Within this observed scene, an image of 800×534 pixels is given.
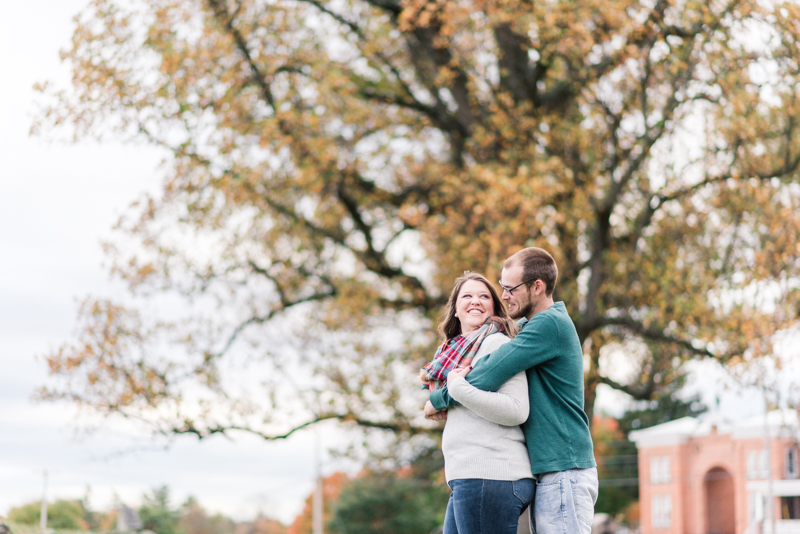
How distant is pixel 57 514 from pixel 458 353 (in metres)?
8.16

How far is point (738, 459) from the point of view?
27.8m

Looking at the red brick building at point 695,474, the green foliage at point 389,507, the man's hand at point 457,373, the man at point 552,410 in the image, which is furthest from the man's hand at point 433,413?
the green foliage at point 389,507

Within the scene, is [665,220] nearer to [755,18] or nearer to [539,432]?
[755,18]

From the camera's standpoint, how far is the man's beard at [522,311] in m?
3.90

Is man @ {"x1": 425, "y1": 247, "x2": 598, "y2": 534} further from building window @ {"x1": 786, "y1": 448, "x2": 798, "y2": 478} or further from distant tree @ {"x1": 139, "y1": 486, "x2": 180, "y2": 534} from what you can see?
building window @ {"x1": 786, "y1": 448, "x2": 798, "y2": 478}

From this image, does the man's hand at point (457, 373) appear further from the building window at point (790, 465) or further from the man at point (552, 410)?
the building window at point (790, 465)

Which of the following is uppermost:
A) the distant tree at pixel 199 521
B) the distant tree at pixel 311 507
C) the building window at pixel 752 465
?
the building window at pixel 752 465

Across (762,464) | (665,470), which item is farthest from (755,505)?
(665,470)

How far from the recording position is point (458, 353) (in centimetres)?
369

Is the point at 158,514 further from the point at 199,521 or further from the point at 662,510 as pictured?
the point at 662,510

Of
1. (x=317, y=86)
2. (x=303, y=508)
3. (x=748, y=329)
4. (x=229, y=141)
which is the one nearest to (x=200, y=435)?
(x=229, y=141)

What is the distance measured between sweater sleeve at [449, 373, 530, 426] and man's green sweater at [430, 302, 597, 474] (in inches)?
2.1

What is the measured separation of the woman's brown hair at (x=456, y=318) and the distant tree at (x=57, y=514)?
677 centimetres

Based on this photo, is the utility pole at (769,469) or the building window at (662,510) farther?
the building window at (662,510)
